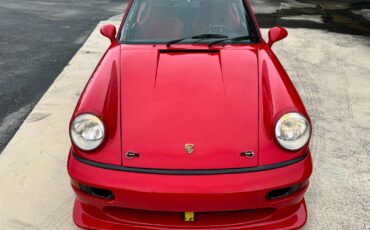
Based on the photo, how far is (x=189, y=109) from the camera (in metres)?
2.39

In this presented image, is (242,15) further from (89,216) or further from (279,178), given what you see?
(89,216)

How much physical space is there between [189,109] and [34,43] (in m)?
5.22

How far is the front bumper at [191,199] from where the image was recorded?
2061mm

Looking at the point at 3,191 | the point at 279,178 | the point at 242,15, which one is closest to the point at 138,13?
the point at 242,15

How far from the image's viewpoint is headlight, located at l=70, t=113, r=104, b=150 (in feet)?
7.39

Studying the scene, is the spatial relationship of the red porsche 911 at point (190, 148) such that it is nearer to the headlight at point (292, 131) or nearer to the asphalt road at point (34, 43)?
the headlight at point (292, 131)

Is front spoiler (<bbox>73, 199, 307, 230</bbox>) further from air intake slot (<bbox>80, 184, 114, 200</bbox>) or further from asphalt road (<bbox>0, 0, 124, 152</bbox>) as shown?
asphalt road (<bbox>0, 0, 124, 152</bbox>)

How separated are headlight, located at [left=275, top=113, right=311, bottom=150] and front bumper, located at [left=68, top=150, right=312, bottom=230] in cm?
12

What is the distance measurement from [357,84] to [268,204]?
3572mm

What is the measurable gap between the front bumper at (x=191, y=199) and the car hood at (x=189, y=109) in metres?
0.10

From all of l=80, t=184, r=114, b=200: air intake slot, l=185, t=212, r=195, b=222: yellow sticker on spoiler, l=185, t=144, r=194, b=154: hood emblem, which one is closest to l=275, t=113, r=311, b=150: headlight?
l=185, t=144, r=194, b=154: hood emblem

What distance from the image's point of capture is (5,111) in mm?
4289

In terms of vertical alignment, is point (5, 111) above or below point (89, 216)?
below

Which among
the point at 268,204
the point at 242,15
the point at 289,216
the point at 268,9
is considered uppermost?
the point at 242,15
